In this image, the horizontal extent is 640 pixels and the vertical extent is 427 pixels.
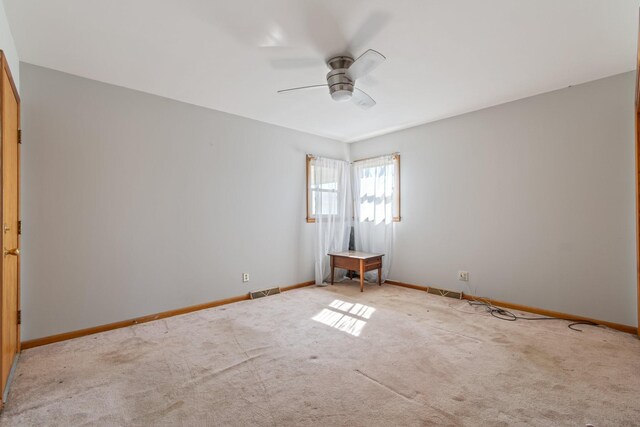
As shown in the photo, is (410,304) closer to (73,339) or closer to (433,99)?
(433,99)

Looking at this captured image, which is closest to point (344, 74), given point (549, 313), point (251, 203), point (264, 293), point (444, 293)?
point (251, 203)

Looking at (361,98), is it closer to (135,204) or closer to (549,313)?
(135,204)

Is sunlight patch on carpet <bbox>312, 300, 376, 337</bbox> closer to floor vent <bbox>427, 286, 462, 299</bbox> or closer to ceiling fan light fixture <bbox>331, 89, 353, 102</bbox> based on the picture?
floor vent <bbox>427, 286, 462, 299</bbox>

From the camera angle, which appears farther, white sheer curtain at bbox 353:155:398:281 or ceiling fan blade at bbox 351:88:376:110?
white sheer curtain at bbox 353:155:398:281

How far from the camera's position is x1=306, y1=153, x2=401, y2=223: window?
4.86 meters

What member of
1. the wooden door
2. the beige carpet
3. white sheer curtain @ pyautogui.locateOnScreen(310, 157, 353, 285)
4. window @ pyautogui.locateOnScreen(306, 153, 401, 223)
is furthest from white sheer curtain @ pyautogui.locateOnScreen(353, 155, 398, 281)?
the wooden door

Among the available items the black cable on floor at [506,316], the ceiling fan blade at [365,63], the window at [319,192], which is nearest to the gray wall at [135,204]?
the window at [319,192]

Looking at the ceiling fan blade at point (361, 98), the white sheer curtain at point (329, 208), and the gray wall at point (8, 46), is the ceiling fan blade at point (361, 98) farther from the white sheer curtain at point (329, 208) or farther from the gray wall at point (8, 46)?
the gray wall at point (8, 46)

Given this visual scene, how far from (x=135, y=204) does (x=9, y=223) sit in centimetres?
114

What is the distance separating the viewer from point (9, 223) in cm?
212

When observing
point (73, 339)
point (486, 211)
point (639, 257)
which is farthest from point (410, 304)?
point (73, 339)

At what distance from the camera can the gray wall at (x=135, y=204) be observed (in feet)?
8.92

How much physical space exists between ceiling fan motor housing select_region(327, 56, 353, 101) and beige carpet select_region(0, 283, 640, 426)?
86.9 inches

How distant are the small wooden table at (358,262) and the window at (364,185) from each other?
69 centimetres
